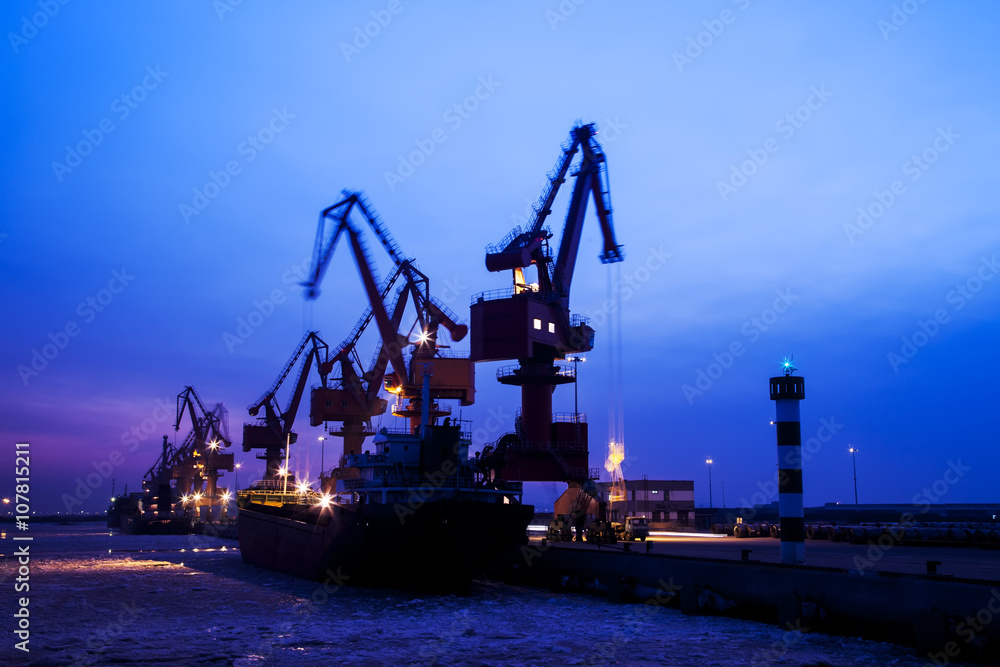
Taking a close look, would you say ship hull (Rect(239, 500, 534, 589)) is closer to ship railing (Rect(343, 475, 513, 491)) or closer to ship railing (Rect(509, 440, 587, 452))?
ship railing (Rect(343, 475, 513, 491))

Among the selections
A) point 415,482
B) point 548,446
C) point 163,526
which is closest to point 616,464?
point 548,446

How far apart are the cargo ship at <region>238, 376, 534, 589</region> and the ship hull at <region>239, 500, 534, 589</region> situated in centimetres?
4

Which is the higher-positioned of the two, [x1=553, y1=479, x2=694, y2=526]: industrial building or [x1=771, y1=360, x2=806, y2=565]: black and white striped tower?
[x1=771, y1=360, x2=806, y2=565]: black and white striped tower

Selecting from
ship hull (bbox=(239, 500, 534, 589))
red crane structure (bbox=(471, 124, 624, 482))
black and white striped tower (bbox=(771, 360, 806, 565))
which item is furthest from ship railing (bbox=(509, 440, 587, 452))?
black and white striped tower (bbox=(771, 360, 806, 565))

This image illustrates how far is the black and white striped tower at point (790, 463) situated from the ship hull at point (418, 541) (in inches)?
517

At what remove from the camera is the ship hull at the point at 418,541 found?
33.8m

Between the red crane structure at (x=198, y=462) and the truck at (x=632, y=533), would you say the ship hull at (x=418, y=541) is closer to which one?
the truck at (x=632, y=533)

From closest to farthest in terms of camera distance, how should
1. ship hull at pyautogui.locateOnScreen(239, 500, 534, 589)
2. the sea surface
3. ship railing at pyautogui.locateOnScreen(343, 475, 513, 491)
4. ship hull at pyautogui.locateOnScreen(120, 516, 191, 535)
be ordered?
the sea surface < ship hull at pyautogui.locateOnScreen(239, 500, 534, 589) < ship railing at pyautogui.locateOnScreen(343, 475, 513, 491) < ship hull at pyautogui.locateOnScreen(120, 516, 191, 535)

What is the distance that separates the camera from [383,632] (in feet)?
81.9

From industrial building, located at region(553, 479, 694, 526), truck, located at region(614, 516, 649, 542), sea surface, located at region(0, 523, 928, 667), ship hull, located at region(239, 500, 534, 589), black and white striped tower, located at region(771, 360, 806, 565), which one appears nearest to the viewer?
sea surface, located at region(0, 523, 928, 667)

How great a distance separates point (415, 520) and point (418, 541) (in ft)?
3.19

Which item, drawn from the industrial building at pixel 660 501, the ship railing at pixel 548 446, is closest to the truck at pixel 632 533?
the ship railing at pixel 548 446

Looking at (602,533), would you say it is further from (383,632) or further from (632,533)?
(383,632)

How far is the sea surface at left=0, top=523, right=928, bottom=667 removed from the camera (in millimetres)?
20531
